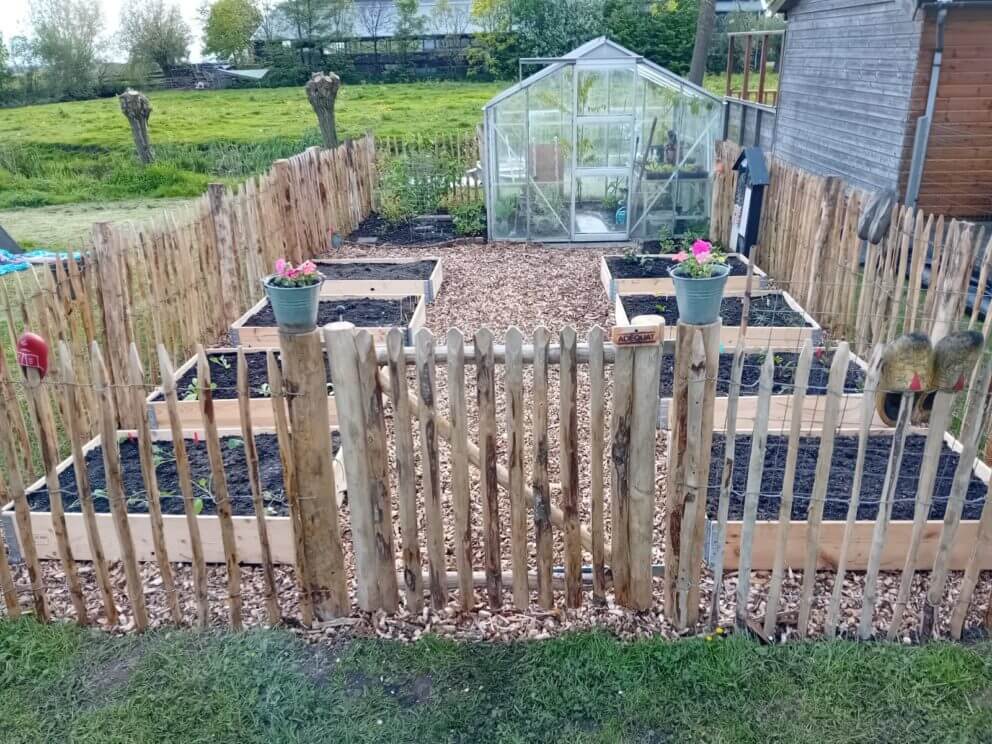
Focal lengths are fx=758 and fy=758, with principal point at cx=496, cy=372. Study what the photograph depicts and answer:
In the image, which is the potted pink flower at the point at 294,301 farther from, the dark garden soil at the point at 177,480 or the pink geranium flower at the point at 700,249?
the pink geranium flower at the point at 700,249

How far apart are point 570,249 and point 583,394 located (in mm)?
5184

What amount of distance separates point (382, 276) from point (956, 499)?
6.81 m

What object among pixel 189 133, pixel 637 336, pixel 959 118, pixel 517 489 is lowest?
pixel 517 489

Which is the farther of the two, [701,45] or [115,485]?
[701,45]

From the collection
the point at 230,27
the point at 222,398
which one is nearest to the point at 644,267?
the point at 222,398

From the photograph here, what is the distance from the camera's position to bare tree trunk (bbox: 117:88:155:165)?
48.9ft

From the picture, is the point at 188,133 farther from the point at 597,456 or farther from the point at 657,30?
the point at 597,456

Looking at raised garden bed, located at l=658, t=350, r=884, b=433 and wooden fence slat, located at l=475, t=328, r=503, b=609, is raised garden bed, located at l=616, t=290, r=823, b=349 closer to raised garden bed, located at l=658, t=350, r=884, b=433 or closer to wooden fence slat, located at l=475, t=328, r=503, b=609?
raised garden bed, located at l=658, t=350, r=884, b=433

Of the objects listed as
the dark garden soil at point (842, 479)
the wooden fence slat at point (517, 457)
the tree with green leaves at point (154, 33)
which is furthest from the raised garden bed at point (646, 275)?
the tree with green leaves at point (154, 33)

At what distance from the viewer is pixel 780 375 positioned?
233 inches

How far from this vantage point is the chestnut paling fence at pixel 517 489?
3090 mm

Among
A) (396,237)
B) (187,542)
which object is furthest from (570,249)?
(187,542)

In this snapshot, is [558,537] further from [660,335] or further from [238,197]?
[238,197]

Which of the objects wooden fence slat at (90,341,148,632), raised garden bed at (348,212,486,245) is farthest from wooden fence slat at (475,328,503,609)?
raised garden bed at (348,212,486,245)
